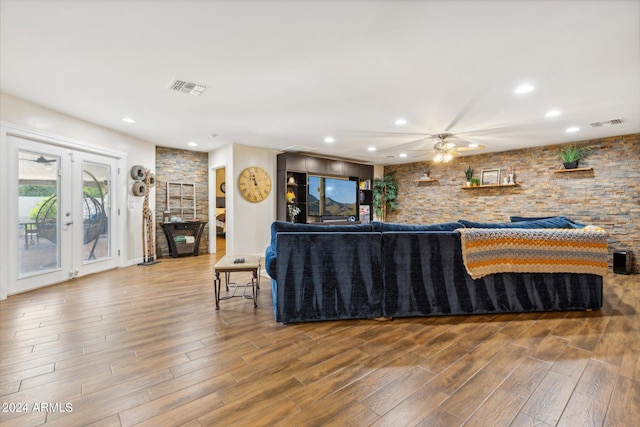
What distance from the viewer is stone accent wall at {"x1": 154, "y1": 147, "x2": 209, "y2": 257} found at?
6.13 m

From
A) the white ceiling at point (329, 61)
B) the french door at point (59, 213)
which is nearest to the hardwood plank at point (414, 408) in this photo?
the white ceiling at point (329, 61)

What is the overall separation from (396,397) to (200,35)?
2797 millimetres

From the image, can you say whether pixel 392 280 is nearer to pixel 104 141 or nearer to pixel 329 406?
pixel 329 406

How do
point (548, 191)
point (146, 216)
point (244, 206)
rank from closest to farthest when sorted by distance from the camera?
1. point (146, 216)
2. point (548, 191)
3. point (244, 206)

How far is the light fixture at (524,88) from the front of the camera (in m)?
2.97

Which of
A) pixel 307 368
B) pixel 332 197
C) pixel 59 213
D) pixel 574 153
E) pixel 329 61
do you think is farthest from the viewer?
pixel 332 197

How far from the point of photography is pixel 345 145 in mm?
5875

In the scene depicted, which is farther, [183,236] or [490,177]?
[490,177]

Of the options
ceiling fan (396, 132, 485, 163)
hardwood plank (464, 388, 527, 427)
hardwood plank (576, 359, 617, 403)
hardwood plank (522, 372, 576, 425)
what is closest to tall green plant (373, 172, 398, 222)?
ceiling fan (396, 132, 485, 163)

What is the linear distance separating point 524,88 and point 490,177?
12.8ft

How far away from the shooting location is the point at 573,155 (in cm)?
530

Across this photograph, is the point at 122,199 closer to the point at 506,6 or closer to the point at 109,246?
the point at 109,246

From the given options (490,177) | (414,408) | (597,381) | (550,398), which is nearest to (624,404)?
(597,381)

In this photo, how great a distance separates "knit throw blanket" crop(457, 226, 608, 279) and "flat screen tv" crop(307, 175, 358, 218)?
4.23 m
